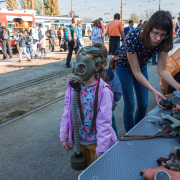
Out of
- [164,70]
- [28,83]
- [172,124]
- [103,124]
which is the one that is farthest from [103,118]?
[28,83]

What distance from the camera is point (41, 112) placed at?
4.24 m

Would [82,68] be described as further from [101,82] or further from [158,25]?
→ [158,25]

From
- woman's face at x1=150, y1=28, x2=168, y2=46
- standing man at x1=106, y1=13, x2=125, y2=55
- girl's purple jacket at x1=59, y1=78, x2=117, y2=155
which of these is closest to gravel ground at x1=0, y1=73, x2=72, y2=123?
girl's purple jacket at x1=59, y1=78, x2=117, y2=155

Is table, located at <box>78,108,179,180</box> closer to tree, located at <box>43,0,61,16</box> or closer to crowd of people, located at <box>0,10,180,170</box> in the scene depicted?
crowd of people, located at <box>0,10,180,170</box>

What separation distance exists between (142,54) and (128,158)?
1.17 m

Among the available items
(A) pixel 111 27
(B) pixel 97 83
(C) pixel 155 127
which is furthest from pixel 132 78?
(A) pixel 111 27

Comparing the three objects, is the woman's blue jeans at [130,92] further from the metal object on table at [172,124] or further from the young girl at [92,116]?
the young girl at [92,116]

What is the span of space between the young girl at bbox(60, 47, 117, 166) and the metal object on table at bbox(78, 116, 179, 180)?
0.11m

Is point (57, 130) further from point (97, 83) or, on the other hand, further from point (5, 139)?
point (97, 83)

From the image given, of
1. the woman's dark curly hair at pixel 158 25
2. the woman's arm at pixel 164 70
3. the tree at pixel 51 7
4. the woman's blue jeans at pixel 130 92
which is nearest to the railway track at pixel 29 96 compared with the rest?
the woman's blue jeans at pixel 130 92

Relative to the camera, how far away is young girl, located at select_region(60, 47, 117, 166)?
5.65 feet

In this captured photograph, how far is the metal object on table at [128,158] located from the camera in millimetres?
1490

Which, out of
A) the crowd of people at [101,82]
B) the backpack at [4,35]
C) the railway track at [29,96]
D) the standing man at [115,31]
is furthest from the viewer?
the backpack at [4,35]

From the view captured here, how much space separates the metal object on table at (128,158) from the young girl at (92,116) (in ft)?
0.36
